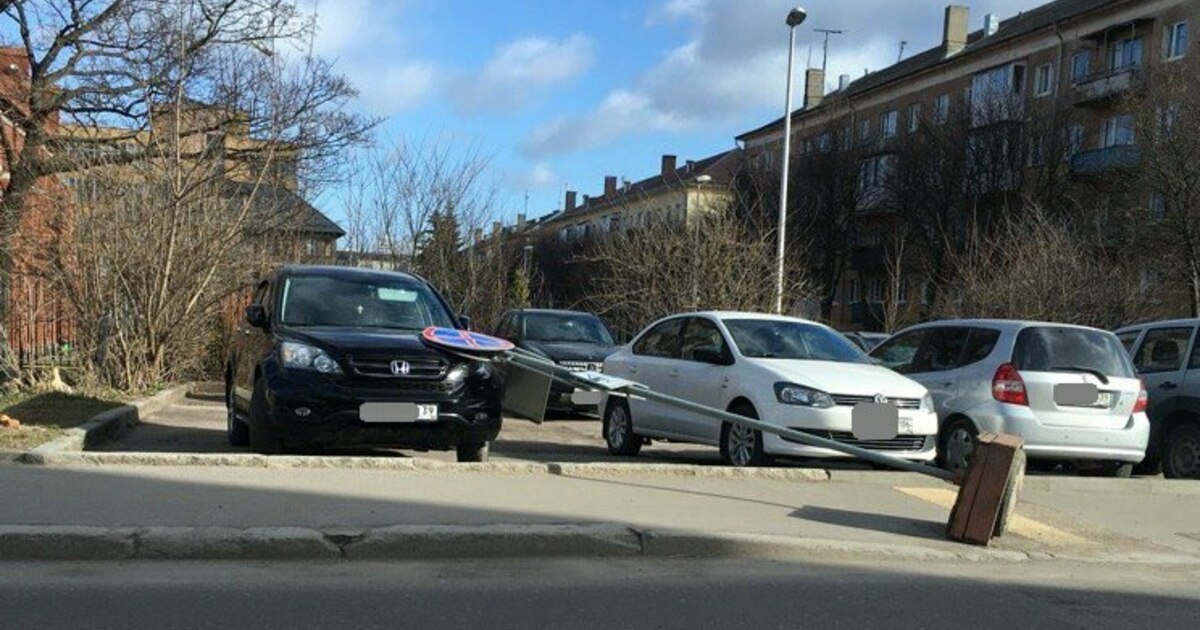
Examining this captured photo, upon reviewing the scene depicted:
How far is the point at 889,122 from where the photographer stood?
190ft

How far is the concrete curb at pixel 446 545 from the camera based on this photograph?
18.7 feet

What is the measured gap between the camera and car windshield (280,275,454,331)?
908 cm

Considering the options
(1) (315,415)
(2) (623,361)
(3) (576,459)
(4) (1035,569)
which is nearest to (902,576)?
(4) (1035,569)

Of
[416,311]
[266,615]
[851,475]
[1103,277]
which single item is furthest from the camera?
[1103,277]

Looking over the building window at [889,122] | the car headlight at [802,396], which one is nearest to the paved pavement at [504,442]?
the car headlight at [802,396]

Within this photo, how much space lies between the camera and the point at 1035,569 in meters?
6.50

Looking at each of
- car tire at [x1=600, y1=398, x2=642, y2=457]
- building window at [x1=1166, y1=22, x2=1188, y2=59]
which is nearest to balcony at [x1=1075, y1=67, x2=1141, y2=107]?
building window at [x1=1166, y1=22, x2=1188, y2=59]

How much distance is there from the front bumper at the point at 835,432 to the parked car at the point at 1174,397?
123 inches

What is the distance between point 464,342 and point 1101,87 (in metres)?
40.9

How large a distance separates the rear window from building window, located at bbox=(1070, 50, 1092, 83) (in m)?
38.3

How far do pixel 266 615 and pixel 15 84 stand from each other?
1991cm

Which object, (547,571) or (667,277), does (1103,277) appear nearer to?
(667,277)

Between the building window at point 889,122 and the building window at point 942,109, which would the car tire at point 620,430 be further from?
the building window at point 889,122

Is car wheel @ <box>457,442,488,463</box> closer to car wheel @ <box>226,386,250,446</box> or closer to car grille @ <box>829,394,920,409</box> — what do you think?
car wheel @ <box>226,386,250,446</box>
